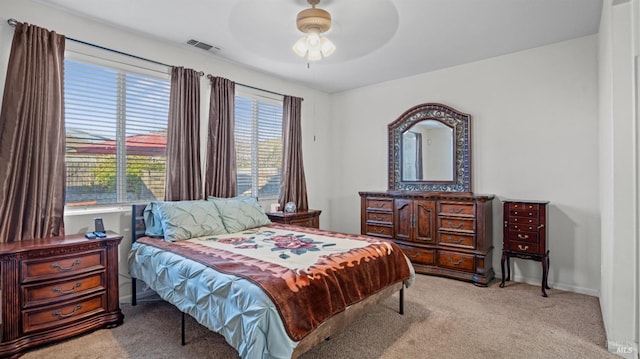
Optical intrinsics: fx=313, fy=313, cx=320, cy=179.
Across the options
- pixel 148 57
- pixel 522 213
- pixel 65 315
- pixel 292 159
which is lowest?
pixel 65 315

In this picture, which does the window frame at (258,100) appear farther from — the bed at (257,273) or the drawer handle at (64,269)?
the drawer handle at (64,269)

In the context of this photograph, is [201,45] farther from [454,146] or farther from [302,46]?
[454,146]

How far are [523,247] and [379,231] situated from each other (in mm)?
1722

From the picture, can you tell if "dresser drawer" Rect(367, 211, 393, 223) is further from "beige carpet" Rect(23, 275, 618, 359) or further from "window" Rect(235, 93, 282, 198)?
"window" Rect(235, 93, 282, 198)

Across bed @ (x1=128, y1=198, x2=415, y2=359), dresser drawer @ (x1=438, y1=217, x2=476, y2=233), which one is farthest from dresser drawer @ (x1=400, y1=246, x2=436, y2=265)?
bed @ (x1=128, y1=198, x2=415, y2=359)

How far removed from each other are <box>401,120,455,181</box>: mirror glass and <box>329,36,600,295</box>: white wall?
312 millimetres

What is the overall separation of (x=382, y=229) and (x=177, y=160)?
279cm

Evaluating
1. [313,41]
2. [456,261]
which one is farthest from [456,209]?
[313,41]

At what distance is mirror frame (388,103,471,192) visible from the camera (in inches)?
162

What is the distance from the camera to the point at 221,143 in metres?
3.86

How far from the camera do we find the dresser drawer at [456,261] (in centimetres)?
368

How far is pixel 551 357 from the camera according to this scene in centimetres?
215

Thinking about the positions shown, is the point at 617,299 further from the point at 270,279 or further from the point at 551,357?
the point at 270,279

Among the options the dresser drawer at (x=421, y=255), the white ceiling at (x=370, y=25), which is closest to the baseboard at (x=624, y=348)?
the dresser drawer at (x=421, y=255)
